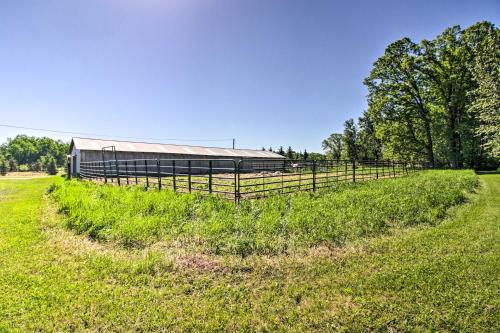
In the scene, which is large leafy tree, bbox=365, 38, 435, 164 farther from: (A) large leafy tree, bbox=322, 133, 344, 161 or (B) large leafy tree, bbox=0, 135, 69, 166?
(B) large leafy tree, bbox=0, 135, 69, 166

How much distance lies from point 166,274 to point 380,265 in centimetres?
337

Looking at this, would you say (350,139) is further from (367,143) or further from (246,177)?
(246,177)

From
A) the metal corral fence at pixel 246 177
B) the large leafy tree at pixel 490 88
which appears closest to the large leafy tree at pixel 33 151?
the metal corral fence at pixel 246 177

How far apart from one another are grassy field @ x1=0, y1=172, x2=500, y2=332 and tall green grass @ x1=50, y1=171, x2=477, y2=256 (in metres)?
0.05

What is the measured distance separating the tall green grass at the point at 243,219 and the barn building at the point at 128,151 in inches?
625

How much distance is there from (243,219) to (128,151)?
1031 inches

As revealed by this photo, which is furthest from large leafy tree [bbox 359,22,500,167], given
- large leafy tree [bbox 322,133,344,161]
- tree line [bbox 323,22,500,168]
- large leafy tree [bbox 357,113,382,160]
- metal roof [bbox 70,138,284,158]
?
large leafy tree [bbox 322,133,344,161]

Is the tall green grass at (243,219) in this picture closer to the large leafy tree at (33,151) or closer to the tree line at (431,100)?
the tree line at (431,100)

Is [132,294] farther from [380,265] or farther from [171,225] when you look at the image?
[380,265]

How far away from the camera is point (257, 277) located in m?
4.17

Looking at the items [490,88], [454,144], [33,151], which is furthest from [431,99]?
[33,151]

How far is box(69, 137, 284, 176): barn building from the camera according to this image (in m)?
26.9

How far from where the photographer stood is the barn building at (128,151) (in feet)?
88.4

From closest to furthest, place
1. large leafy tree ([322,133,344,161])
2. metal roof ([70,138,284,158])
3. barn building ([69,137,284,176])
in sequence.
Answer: barn building ([69,137,284,176]), metal roof ([70,138,284,158]), large leafy tree ([322,133,344,161])
